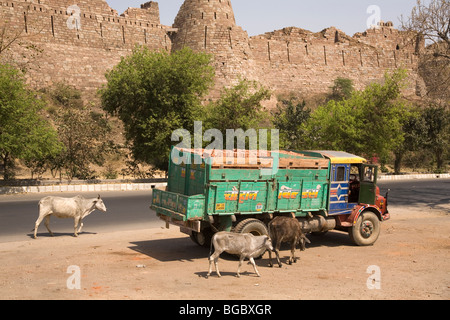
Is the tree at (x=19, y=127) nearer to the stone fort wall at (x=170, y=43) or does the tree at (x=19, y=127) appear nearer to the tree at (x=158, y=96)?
the tree at (x=158, y=96)

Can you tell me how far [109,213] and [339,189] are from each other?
9111 millimetres

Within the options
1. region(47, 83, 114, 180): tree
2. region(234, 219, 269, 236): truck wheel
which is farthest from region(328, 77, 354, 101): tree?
region(234, 219, 269, 236): truck wheel

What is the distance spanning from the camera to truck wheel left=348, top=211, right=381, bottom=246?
1311cm

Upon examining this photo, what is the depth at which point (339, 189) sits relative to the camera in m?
12.9

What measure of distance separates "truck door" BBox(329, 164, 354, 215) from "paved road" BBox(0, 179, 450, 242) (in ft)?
20.5

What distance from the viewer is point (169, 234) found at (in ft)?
47.8

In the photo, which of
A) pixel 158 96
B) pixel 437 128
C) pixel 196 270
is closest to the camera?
pixel 196 270

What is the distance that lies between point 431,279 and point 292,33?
6240cm

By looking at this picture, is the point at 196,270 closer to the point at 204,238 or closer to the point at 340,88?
the point at 204,238

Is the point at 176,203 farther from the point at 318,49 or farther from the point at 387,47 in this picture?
the point at 387,47

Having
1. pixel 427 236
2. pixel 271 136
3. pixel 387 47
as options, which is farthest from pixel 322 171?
pixel 387 47

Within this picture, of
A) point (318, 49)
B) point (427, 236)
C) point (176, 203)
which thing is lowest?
point (427, 236)

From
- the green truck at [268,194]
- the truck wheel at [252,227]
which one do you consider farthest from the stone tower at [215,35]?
the truck wheel at [252,227]

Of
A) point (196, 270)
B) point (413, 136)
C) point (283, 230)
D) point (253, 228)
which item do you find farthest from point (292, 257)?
point (413, 136)
